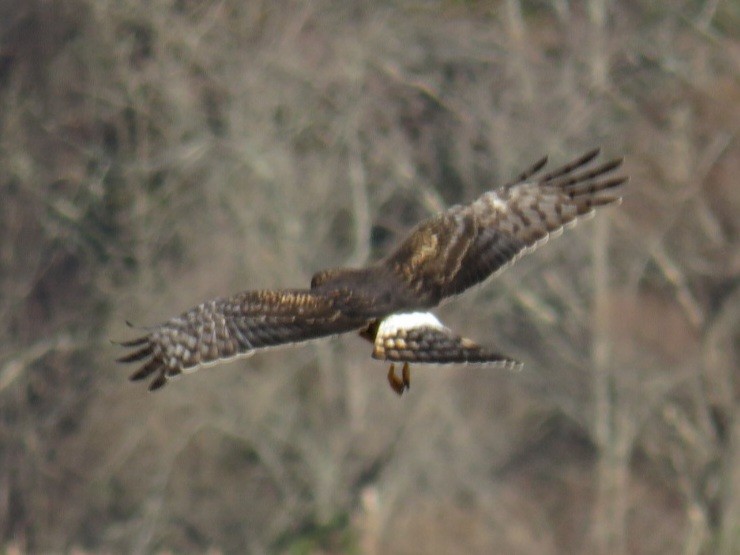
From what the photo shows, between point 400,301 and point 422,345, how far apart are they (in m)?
0.39

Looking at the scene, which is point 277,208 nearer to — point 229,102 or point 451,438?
point 229,102

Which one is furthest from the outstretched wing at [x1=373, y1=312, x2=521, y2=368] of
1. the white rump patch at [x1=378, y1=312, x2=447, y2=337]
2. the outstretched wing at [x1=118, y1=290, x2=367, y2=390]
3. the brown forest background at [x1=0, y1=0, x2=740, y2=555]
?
the brown forest background at [x1=0, y1=0, x2=740, y2=555]

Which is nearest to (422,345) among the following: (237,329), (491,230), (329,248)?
(237,329)

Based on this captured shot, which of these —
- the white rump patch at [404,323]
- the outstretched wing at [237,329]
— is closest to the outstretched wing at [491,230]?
the white rump patch at [404,323]

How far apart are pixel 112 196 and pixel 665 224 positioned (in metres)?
5.55

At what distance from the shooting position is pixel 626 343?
2273 cm

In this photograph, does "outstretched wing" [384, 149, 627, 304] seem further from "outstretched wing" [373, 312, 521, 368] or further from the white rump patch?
"outstretched wing" [373, 312, 521, 368]

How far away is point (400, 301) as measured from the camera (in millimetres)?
9312

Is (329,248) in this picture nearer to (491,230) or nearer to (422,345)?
(491,230)

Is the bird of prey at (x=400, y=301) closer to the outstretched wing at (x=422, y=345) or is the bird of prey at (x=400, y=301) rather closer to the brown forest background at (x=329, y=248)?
the outstretched wing at (x=422, y=345)

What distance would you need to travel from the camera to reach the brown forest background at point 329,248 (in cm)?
1888

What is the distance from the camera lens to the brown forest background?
18.9 m

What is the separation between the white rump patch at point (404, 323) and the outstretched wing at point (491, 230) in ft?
0.47

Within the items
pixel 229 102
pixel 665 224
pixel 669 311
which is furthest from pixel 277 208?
pixel 669 311
